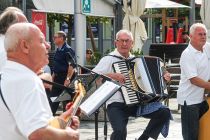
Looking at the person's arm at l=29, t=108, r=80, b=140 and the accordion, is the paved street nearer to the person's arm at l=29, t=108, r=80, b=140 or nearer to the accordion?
the accordion

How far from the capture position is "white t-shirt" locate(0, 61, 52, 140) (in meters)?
2.71

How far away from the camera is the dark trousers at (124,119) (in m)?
6.96

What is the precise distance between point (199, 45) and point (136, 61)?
80 cm

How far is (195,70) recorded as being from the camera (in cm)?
691

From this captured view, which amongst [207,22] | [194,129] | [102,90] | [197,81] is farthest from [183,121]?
[207,22]

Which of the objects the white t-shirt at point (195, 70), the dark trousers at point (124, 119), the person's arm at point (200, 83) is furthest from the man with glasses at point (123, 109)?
the person's arm at point (200, 83)

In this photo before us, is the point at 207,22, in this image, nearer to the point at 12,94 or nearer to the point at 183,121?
the point at 183,121

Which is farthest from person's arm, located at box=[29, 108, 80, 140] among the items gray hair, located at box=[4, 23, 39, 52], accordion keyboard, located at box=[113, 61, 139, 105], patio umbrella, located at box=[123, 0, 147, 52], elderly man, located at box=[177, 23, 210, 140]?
patio umbrella, located at box=[123, 0, 147, 52]

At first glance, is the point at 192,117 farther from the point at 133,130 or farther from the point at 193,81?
the point at 133,130

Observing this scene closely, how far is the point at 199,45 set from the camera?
280 inches

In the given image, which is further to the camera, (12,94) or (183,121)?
(183,121)

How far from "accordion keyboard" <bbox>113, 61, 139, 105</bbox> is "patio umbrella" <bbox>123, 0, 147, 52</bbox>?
5.92 meters

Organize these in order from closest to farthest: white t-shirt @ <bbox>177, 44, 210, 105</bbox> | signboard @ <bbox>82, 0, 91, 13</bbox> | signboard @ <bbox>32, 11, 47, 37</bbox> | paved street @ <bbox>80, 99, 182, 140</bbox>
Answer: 1. white t-shirt @ <bbox>177, 44, 210, 105</bbox>
2. paved street @ <bbox>80, 99, 182, 140</bbox>
3. signboard @ <bbox>32, 11, 47, 37</bbox>
4. signboard @ <bbox>82, 0, 91, 13</bbox>

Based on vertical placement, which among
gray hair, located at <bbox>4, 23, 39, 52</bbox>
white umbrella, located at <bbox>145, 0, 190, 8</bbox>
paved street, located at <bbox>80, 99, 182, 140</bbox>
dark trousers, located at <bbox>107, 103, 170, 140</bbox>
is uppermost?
white umbrella, located at <bbox>145, 0, 190, 8</bbox>
